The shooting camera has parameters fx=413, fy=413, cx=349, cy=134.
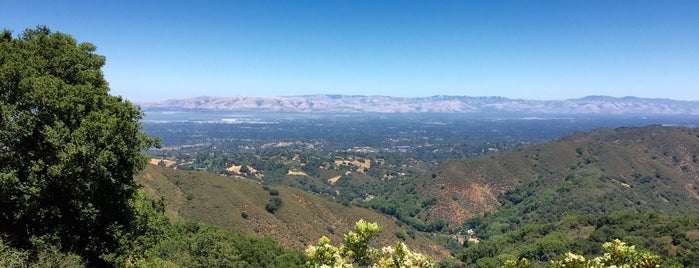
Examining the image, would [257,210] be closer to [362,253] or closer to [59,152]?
[59,152]

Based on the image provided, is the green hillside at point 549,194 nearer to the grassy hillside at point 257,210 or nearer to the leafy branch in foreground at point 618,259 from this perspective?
the grassy hillside at point 257,210

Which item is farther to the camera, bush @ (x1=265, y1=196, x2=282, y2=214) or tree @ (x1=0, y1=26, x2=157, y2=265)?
bush @ (x1=265, y1=196, x2=282, y2=214)

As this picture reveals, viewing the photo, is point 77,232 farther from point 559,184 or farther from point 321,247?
point 559,184

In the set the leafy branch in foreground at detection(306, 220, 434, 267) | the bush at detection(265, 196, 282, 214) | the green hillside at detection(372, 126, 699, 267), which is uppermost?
the leafy branch in foreground at detection(306, 220, 434, 267)

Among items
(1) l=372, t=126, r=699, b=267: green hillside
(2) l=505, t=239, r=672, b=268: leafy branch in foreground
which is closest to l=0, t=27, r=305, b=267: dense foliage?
(2) l=505, t=239, r=672, b=268: leafy branch in foreground

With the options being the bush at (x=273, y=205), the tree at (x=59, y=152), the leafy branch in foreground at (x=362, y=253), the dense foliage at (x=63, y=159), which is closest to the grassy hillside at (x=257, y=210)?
the bush at (x=273, y=205)

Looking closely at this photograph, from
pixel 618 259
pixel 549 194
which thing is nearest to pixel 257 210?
pixel 618 259

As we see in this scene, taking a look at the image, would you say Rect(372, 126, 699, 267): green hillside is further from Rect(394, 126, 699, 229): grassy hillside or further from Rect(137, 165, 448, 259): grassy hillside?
Rect(137, 165, 448, 259): grassy hillside
